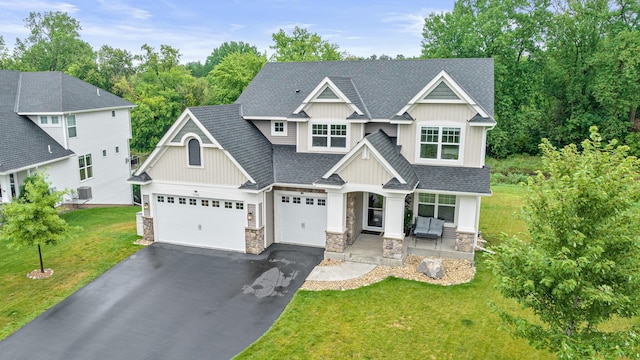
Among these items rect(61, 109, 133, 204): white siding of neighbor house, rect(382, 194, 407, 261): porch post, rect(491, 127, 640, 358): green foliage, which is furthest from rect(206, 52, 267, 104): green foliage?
rect(491, 127, 640, 358): green foliage

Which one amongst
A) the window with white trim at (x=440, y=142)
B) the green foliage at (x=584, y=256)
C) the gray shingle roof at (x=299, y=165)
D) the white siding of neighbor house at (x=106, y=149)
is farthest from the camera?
the white siding of neighbor house at (x=106, y=149)

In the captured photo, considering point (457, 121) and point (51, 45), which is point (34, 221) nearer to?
point (457, 121)

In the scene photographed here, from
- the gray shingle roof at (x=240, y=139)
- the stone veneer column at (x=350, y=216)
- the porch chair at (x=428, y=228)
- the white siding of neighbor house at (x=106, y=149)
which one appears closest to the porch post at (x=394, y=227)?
the porch chair at (x=428, y=228)

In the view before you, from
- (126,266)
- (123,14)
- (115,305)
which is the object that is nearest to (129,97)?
(123,14)

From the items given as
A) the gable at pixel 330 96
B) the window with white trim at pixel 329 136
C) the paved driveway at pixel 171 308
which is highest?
the gable at pixel 330 96

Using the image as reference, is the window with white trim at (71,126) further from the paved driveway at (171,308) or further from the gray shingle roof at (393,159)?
the gray shingle roof at (393,159)

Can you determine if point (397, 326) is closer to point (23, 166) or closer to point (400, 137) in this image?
point (400, 137)

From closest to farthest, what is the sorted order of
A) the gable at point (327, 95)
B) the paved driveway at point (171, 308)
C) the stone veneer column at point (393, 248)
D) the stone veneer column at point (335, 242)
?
the paved driveway at point (171, 308)
the stone veneer column at point (393, 248)
the stone veneer column at point (335, 242)
the gable at point (327, 95)
